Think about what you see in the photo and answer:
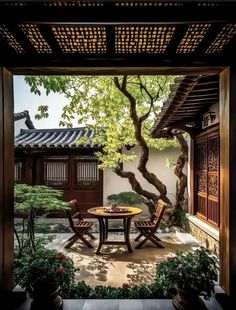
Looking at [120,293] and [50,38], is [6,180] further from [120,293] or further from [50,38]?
[120,293]

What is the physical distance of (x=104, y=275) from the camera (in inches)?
178

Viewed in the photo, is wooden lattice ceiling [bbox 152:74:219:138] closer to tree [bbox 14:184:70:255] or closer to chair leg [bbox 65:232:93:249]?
tree [bbox 14:184:70:255]

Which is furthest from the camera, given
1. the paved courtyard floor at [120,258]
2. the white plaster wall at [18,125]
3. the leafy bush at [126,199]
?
the white plaster wall at [18,125]

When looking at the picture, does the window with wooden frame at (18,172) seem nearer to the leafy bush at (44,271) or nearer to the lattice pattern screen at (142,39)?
the leafy bush at (44,271)

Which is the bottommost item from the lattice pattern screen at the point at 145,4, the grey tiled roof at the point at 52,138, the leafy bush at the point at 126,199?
the leafy bush at the point at 126,199

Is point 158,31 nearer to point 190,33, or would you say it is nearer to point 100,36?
point 190,33

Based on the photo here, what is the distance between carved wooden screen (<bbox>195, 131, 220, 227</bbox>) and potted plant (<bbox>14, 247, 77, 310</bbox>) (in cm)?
351

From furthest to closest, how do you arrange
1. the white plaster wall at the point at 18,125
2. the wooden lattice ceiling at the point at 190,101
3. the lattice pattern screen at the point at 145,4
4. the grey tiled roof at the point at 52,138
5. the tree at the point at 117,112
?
the white plaster wall at the point at 18,125
the grey tiled roof at the point at 52,138
the tree at the point at 117,112
the wooden lattice ceiling at the point at 190,101
the lattice pattern screen at the point at 145,4

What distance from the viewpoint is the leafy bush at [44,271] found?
271cm

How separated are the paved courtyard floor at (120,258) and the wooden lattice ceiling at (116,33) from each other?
11.0 ft

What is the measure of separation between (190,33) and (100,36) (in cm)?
79

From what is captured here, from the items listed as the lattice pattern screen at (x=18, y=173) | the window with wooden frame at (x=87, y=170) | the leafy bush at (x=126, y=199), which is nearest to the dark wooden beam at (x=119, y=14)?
the window with wooden frame at (x=87, y=170)

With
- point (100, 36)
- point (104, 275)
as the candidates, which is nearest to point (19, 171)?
point (104, 275)

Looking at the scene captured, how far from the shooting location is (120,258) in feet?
17.8
